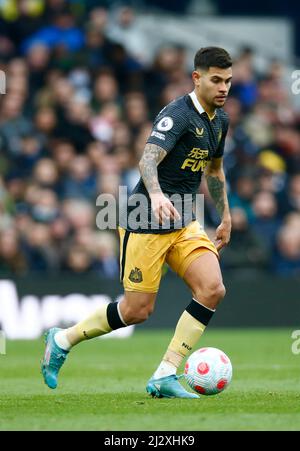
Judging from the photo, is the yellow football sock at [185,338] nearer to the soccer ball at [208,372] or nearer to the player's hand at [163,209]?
the soccer ball at [208,372]

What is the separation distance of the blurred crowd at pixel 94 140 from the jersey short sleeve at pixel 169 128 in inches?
272

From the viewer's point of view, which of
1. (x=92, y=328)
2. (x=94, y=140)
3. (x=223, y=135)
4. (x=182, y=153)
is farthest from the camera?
(x=94, y=140)

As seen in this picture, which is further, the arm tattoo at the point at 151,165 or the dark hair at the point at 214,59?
the dark hair at the point at 214,59

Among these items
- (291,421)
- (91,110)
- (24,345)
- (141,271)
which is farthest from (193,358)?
(91,110)

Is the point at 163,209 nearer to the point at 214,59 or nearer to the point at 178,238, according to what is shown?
the point at 178,238

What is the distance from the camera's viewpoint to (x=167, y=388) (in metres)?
8.20

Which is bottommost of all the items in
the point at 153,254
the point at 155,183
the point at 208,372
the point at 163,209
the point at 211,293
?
the point at 208,372

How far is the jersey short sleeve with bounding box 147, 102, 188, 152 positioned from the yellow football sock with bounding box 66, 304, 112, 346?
51.8 inches

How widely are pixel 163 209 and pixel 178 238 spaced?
2.46ft

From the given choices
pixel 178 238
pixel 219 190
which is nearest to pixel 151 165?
pixel 178 238

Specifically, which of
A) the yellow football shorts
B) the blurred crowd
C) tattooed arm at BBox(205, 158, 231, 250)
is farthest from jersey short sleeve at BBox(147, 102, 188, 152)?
the blurred crowd

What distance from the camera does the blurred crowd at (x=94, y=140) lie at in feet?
51.1

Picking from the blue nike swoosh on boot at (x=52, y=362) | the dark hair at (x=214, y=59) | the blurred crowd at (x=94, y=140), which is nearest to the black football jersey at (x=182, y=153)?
the dark hair at (x=214, y=59)

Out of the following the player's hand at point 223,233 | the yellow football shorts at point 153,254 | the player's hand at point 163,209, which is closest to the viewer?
the player's hand at point 163,209
